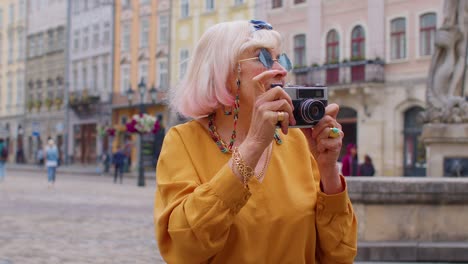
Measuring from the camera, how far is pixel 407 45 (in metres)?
33.3

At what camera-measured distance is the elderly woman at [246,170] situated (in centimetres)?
240

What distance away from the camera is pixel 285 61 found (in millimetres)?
2680

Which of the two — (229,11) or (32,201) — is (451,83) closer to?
(32,201)

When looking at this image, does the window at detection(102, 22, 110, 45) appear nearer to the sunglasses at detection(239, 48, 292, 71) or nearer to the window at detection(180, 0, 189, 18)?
the window at detection(180, 0, 189, 18)

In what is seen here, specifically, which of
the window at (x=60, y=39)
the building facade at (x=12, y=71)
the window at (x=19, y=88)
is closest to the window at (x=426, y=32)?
the window at (x=60, y=39)

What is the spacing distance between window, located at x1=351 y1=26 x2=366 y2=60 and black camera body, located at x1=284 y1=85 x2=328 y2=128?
108ft

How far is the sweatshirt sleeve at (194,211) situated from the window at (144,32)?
49.1 metres

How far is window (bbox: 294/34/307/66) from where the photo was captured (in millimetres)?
38562

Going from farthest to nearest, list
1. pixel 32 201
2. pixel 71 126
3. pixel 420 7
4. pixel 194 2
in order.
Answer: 1. pixel 71 126
2. pixel 194 2
3. pixel 420 7
4. pixel 32 201

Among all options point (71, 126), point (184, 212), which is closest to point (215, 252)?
point (184, 212)

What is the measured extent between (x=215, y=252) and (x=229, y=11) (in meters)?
41.8

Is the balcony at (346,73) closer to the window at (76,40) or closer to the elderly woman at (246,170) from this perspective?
the window at (76,40)

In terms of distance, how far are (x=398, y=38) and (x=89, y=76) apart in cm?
2979

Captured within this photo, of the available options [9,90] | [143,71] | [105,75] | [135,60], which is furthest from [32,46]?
[143,71]
